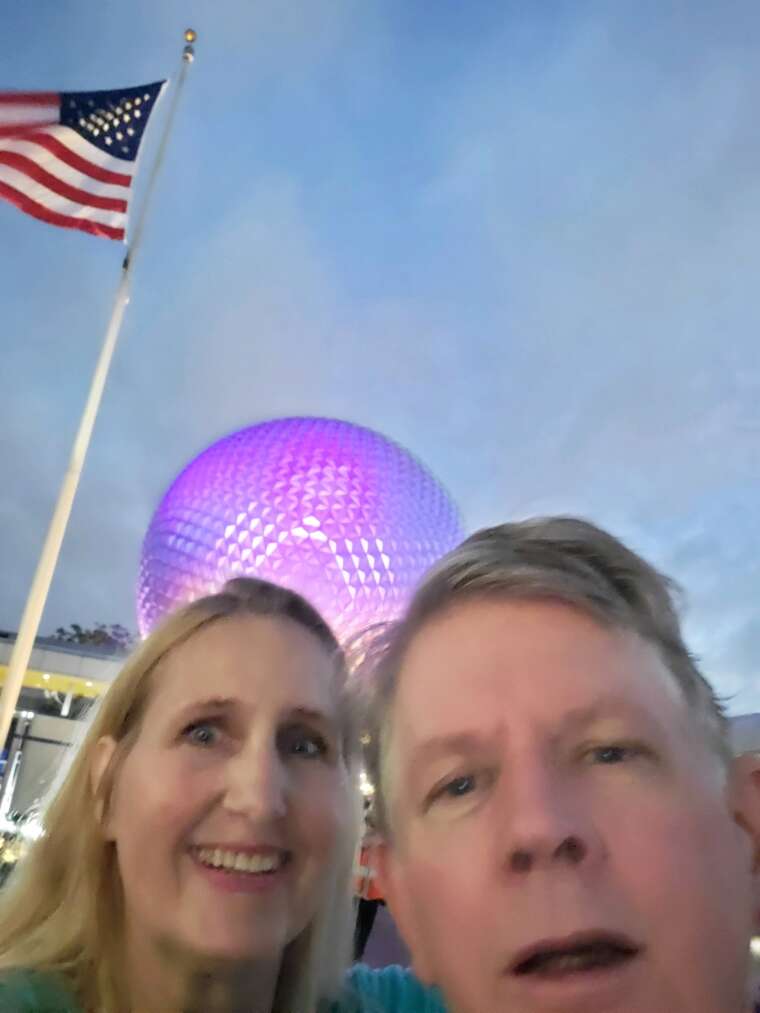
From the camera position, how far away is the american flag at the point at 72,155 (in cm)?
565

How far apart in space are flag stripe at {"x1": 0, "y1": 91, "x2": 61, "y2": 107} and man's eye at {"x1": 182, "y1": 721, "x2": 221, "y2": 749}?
18.1 feet

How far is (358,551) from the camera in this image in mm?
3977

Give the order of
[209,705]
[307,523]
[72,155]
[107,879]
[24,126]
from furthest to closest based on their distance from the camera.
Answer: [72,155], [24,126], [307,523], [107,879], [209,705]

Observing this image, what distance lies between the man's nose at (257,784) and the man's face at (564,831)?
1.28 feet

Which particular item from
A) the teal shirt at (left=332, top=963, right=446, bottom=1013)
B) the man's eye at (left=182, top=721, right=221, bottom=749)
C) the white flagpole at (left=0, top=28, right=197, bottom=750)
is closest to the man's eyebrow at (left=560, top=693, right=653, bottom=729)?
the man's eye at (left=182, top=721, right=221, bottom=749)

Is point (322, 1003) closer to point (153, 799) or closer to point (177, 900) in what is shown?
point (177, 900)

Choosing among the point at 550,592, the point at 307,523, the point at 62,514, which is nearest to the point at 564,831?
the point at 550,592

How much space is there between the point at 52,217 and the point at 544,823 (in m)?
5.99

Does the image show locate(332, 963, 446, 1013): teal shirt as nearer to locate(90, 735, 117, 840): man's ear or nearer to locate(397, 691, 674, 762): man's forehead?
locate(90, 735, 117, 840): man's ear

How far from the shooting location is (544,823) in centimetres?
86

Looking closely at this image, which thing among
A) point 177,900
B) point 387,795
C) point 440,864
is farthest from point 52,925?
point 440,864

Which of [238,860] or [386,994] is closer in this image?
[238,860]

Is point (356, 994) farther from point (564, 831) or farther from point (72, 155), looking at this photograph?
point (72, 155)

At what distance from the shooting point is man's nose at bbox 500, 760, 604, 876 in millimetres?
857
